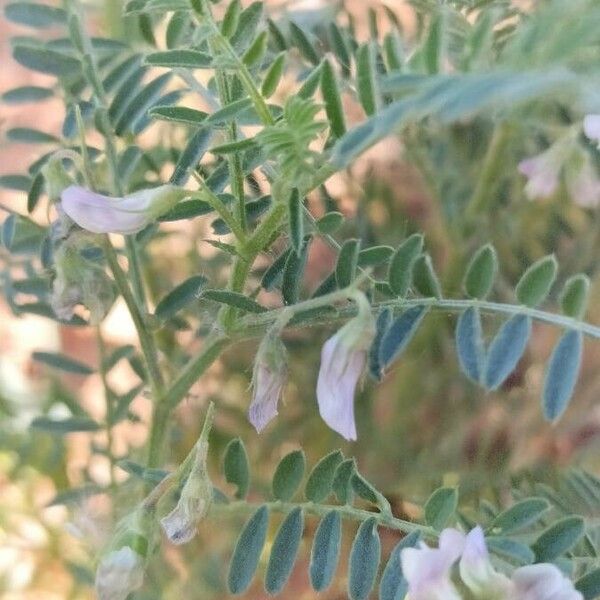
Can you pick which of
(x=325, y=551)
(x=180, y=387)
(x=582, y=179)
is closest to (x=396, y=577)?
(x=325, y=551)

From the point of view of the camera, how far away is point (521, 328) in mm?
386

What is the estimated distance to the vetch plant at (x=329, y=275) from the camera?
1.08ft

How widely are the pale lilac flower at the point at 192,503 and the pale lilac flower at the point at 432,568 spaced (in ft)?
0.31

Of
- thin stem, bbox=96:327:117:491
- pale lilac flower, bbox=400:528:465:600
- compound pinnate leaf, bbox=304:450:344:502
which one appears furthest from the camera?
thin stem, bbox=96:327:117:491

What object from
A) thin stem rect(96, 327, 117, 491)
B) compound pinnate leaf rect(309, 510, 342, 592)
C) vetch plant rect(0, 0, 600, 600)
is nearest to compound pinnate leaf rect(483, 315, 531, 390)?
vetch plant rect(0, 0, 600, 600)

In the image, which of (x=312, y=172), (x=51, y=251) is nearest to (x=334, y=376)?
(x=312, y=172)

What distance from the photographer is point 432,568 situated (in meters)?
0.33

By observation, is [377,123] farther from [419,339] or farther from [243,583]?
[419,339]

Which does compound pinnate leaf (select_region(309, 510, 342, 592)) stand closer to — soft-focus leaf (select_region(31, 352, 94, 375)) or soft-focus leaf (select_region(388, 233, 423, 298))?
soft-focus leaf (select_region(388, 233, 423, 298))

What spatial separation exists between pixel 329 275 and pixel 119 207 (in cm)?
13

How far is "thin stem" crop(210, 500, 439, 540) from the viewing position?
0.40 metres

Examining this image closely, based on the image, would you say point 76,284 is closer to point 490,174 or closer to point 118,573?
point 118,573

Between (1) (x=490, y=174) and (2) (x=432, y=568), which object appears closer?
(2) (x=432, y=568)

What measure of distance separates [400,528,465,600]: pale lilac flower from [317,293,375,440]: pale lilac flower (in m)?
0.06
